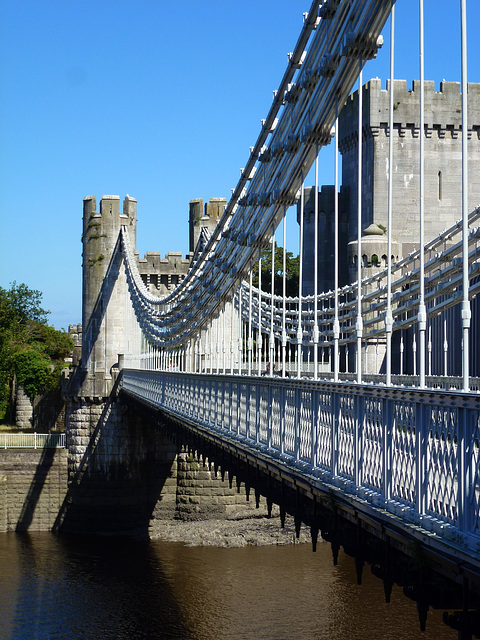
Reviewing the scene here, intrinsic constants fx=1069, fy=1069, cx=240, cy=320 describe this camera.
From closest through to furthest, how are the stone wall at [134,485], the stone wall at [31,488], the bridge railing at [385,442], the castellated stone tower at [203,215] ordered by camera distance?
the bridge railing at [385,442] < the stone wall at [134,485] < the stone wall at [31,488] < the castellated stone tower at [203,215]

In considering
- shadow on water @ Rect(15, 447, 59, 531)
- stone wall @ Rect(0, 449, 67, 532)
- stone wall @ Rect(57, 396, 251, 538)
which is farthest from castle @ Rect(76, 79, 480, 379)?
stone wall @ Rect(0, 449, 67, 532)

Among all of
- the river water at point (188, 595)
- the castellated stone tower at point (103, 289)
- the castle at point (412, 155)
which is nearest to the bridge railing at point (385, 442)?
the river water at point (188, 595)

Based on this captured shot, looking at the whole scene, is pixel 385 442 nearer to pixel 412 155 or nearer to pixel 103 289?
pixel 103 289

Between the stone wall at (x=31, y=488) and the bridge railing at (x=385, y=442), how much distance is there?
17279 mm

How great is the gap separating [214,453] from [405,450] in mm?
6193

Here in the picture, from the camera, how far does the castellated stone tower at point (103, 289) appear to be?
1169 inches

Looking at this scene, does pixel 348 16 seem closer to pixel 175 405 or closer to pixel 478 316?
pixel 478 316

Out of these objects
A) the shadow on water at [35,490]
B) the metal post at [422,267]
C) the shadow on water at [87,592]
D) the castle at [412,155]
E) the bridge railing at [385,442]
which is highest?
the castle at [412,155]

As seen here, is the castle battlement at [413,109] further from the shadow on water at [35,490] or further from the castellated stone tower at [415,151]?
the shadow on water at [35,490]

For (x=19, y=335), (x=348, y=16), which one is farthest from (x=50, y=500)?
(x=19, y=335)

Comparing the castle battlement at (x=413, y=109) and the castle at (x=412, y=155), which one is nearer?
the castle battlement at (x=413, y=109)

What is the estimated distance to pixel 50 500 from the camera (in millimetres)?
27453

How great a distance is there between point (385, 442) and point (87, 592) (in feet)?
52.9

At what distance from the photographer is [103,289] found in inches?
1176
